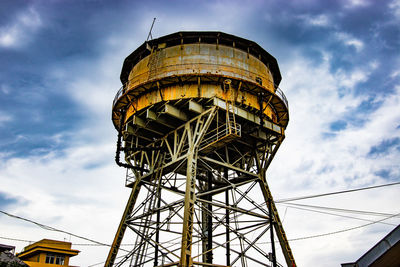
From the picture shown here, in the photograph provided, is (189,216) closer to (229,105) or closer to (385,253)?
(229,105)

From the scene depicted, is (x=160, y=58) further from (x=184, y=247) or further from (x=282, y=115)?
(x=184, y=247)

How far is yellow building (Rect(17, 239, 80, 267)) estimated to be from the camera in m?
25.5

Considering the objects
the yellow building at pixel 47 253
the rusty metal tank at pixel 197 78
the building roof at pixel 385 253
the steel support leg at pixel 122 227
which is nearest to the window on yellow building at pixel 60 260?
the yellow building at pixel 47 253

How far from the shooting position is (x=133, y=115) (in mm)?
21344

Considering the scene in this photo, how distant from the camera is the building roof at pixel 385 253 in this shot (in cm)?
659

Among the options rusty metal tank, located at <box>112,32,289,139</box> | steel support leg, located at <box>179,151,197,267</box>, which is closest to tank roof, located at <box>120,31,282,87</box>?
rusty metal tank, located at <box>112,32,289,139</box>

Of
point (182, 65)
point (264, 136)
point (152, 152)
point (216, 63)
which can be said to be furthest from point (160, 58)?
point (264, 136)

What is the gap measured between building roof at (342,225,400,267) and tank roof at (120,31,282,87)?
16.4 metres

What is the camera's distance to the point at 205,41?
2178 centimetres

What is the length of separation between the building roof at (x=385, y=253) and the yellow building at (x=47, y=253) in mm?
22921

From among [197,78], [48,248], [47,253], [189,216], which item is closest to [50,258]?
[47,253]

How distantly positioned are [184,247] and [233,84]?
8690mm

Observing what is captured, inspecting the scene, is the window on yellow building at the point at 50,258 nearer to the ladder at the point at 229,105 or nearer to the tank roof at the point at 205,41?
the tank roof at the point at 205,41

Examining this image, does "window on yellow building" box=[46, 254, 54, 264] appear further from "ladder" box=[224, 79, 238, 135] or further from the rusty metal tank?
"ladder" box=[224, 79, 238, 135]
